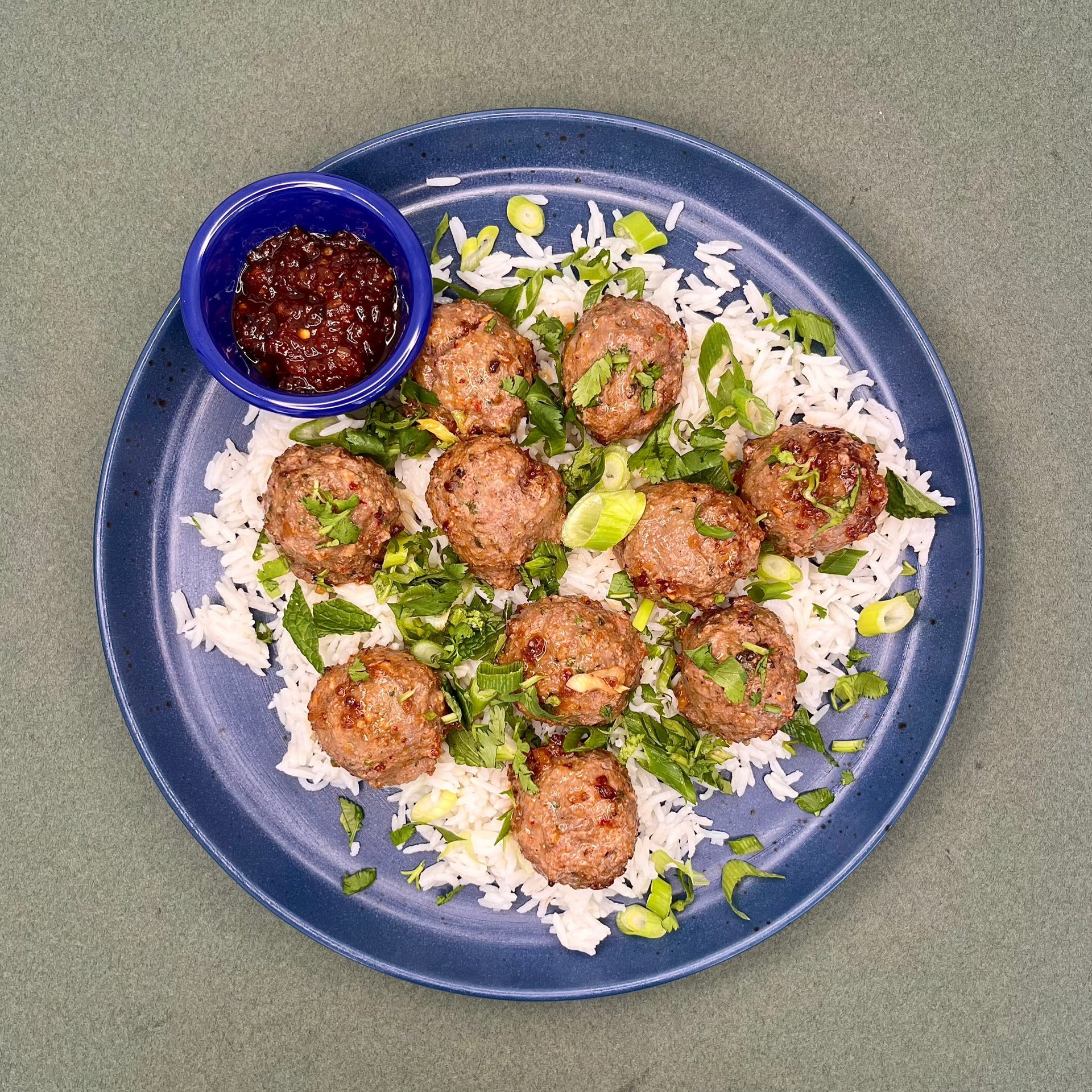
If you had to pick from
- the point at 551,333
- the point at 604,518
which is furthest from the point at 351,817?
the point at 551,333

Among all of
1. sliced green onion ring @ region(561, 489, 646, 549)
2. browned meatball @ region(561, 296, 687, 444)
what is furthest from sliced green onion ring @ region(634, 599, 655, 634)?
browned meatball @ region(561, 296, 687, 444)

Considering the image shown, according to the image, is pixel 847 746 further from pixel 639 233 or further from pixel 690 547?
pixel 639 233

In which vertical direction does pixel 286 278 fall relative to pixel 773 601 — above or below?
above

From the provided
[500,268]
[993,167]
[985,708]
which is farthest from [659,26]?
[985,708]

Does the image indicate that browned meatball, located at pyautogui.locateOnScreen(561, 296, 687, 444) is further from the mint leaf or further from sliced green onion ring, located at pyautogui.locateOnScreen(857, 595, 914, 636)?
the mint leaf

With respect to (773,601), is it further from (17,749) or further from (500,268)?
(17,749)

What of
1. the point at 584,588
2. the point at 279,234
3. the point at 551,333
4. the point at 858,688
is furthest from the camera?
the point at 858,688
